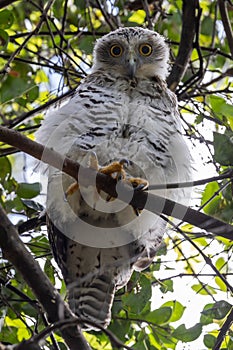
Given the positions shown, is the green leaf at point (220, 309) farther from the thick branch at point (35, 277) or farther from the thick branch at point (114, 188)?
the thick branch at point (35, 277)

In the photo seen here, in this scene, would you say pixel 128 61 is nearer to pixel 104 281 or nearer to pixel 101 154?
pixel 101 154

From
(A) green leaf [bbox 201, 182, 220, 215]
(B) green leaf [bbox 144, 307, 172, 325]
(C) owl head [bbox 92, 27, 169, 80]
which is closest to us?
(A) green leaf [bbox 201, 182, 220, 215]

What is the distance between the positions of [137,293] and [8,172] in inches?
34.9

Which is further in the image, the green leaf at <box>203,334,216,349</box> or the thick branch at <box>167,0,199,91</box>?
the thick branch at <box>167,0,199,91</box>

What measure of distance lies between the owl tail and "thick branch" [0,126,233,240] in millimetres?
782

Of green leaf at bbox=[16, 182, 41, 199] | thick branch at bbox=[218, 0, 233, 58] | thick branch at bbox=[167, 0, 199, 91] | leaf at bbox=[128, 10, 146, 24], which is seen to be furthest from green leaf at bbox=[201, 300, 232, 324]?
leaf at bbox=[128, 10, 146, 24]

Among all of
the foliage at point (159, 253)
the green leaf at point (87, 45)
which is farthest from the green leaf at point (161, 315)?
the green leaf at point (87, 45)

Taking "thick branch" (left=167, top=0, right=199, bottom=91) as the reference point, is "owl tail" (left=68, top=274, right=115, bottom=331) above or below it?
below

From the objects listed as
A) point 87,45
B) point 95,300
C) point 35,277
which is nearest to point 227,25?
point 87,45

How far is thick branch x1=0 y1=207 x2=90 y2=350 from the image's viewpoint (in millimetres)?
1812

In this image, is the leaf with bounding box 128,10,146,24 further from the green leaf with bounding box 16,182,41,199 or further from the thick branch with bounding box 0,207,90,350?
the thick branch with bounding box 0,207,90,350

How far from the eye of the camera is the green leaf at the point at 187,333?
2820 mm

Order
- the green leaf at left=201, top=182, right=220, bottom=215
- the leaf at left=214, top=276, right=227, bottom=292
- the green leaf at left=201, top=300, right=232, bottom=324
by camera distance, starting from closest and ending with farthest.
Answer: the green leaf at left=201, top=300, right=232, bottom=324 < the green leaf at left=201, top=182, right=220, bottom=215 < the leaf at left=214, top=276, right=227, bottom=292

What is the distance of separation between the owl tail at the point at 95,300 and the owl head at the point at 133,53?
3.75 feet
